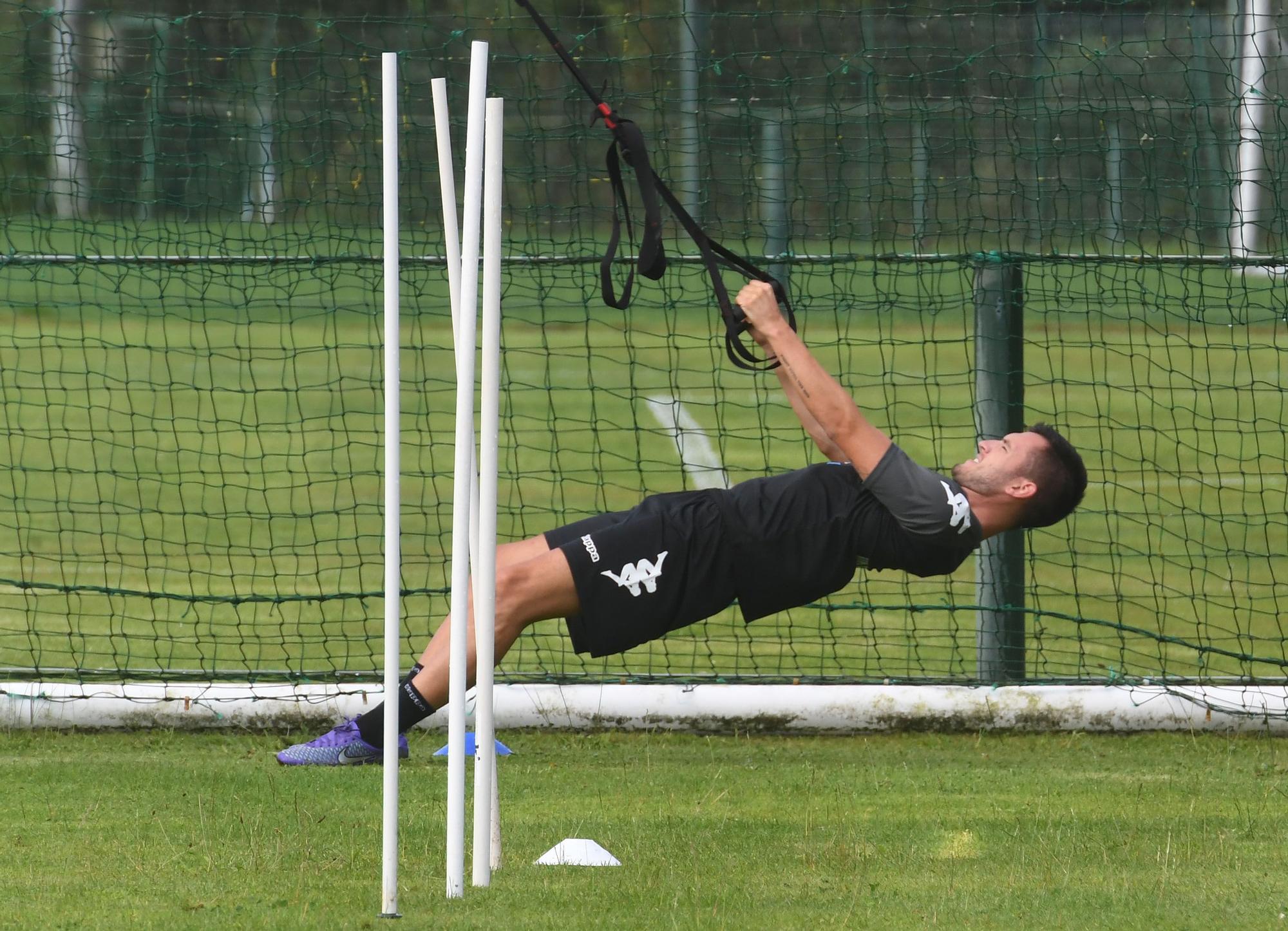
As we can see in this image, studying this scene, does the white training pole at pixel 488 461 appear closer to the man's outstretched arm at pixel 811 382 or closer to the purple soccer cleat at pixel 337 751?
the man's outstretched arm at pixel 811 382

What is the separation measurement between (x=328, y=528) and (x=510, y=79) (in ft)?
26.0

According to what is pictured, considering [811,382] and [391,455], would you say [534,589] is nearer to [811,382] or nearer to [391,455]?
[811,382]

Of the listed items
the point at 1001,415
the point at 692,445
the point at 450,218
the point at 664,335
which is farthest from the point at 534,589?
the point at 692,445

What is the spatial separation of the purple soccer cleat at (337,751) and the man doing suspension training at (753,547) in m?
0.29

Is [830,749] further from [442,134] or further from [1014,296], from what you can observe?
[442,134]

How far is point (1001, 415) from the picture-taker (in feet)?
22.9

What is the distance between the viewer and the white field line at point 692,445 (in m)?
10.6

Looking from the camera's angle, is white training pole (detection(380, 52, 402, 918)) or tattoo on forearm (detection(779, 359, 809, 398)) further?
tattoo on forearm (detection(779, 359, 809, 398))

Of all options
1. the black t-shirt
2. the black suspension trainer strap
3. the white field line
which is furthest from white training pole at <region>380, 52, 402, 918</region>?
the white field line

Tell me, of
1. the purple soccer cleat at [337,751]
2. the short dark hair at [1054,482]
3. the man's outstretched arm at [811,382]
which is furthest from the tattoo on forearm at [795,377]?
the purple soccer cleat at [337,751]

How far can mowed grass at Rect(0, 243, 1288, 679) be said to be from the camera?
7676 mm

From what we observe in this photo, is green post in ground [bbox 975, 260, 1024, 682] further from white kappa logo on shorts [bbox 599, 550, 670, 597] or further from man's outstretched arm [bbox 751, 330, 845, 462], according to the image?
white kappa logo on shorts [bbox 599, 550, 670, 597]

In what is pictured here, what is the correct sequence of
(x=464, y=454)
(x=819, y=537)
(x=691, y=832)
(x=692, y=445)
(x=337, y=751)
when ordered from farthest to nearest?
(x=692, y=445), (x=337, y=751), (x=819, y=537), (x=691, y=832), (x=464, y=454)

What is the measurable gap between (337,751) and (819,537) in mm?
1826
